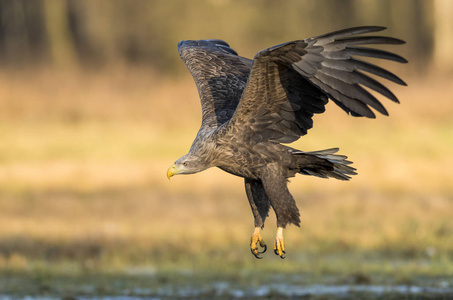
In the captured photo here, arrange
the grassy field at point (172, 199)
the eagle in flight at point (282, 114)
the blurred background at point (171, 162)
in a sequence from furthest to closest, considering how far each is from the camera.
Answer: the blurred background at point (171, 162), the grassy field at point (172, 199), the eagle in flight at point (282, 114)

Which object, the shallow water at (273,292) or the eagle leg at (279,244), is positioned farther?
the shallow water at (273,292)

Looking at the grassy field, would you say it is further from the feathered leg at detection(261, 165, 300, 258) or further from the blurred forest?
the feathered leg at detection(261, 165, 300, 258)

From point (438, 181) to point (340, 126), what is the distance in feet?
15.9

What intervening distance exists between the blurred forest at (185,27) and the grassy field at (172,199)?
1.30 m

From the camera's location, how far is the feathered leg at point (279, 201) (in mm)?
8531

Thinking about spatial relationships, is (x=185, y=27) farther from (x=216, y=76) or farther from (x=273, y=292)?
(x=216, y=76)

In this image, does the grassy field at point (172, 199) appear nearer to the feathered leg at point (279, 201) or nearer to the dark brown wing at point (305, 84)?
the feathered leg at point (279, 201)

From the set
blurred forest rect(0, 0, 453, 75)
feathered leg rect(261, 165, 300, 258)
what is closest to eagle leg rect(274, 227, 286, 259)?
feathered leg rect(261, 165, 300, 258)

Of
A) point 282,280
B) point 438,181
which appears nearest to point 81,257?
point 282,280

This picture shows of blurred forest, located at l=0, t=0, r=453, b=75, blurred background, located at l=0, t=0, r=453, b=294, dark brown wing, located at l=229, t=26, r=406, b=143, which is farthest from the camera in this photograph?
blurred forest, located at l=0, t=0, r=453, b=75

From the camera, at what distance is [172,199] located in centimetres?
1798

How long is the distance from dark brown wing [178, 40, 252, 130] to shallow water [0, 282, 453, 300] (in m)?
2.51

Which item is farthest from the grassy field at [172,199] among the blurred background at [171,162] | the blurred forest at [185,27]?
the blurred forest at [185,27]

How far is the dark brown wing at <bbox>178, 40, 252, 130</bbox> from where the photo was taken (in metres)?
9.31
